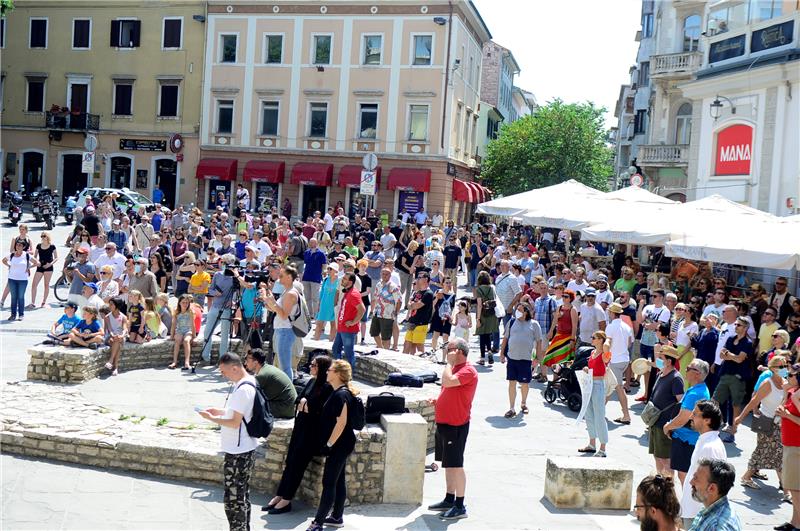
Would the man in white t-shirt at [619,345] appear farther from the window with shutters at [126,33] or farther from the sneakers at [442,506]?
the window with shutters at [126,33]

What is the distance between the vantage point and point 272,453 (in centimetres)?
933

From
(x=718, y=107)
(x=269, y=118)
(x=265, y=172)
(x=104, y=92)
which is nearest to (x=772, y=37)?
(x=718, y=107)

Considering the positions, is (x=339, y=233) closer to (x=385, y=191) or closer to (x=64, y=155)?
(x=385, y=191)

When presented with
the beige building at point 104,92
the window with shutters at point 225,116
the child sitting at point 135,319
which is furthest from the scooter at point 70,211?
the child sitting at point 135,319

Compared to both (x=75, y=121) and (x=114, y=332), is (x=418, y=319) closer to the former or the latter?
(x=114, y=332)

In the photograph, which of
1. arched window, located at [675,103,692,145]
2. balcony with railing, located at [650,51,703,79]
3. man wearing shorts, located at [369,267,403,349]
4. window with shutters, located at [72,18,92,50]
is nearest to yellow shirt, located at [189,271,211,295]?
man wearing shorts, located at [369,267,403,349]

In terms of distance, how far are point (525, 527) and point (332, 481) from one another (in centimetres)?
192

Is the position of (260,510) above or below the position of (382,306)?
below

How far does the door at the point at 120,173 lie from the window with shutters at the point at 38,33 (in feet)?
24.1

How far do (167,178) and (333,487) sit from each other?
39.8 meters

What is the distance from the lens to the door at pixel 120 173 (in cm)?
4634

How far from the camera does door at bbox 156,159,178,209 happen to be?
45750mm

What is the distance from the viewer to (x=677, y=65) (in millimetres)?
37906

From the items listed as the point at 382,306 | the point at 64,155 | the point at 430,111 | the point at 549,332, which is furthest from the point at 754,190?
the point at 64,155
